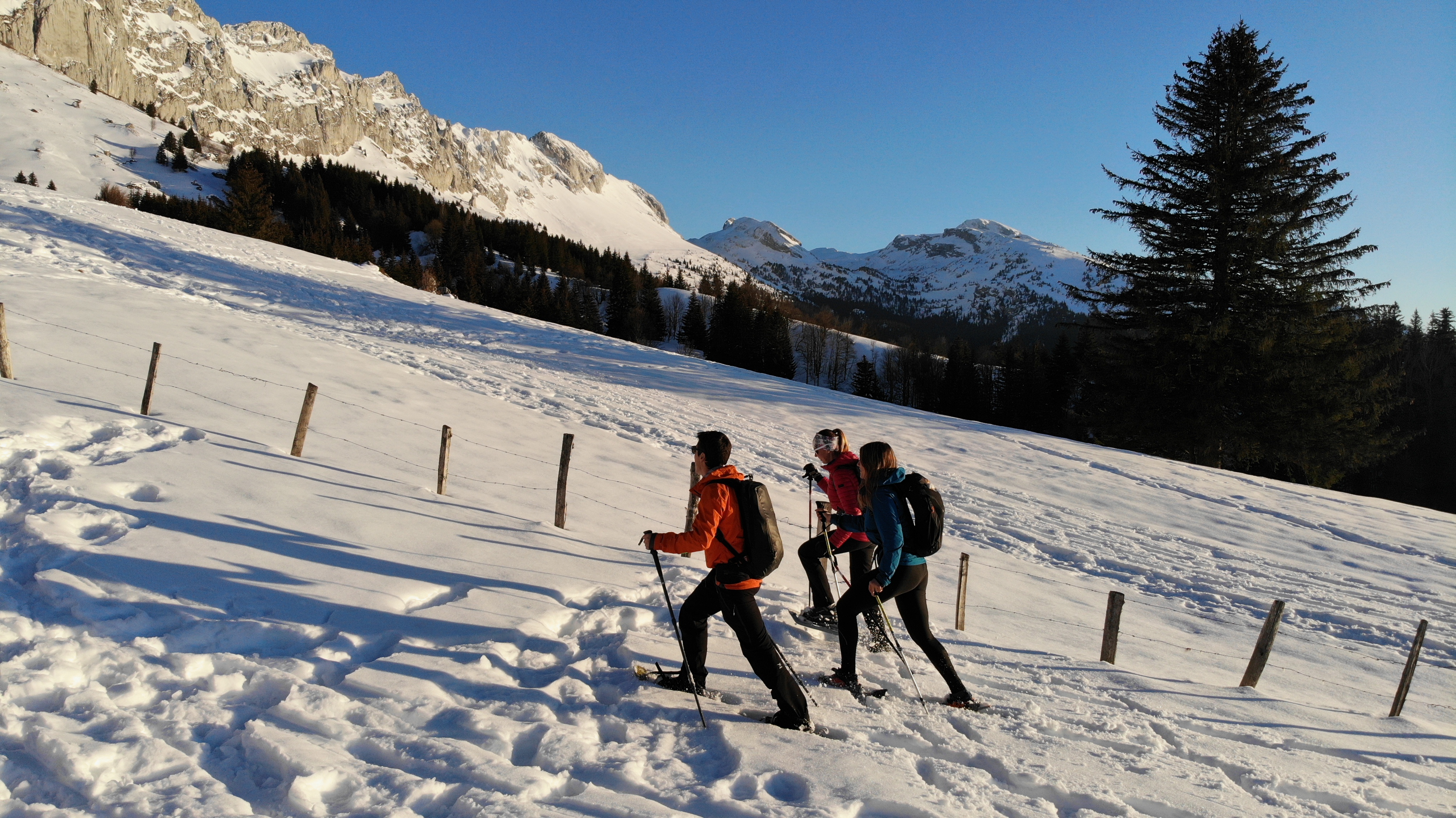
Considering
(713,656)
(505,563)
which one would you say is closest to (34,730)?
(505,563)

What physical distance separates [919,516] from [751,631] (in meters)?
1.52

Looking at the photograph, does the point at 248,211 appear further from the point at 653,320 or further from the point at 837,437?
the point at 837,437

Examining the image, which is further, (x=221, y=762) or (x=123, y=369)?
(x=123, y=369)

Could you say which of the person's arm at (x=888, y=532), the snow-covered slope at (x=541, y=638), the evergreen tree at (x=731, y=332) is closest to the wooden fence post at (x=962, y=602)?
the snow-covered slope at (x=541, y=638)

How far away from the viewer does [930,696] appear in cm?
525

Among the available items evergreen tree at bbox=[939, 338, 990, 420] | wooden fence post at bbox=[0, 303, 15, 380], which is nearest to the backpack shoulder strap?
wooden fence post at bbox=[0, 303, 15, 380]

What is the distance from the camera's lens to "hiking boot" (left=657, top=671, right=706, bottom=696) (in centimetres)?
471

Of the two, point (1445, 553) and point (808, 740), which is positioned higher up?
point (1445, 553)

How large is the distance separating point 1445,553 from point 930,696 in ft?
45.4

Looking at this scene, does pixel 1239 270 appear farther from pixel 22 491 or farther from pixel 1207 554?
pixel 22 491

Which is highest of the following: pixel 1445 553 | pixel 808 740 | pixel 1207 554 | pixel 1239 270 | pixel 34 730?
pixel 1239 270

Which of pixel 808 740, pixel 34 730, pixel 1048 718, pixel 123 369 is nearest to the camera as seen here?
pixel 34 730

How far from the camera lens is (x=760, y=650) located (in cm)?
430

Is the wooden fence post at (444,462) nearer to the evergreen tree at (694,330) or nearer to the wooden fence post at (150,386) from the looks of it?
the wooden fence post at (150,386)
